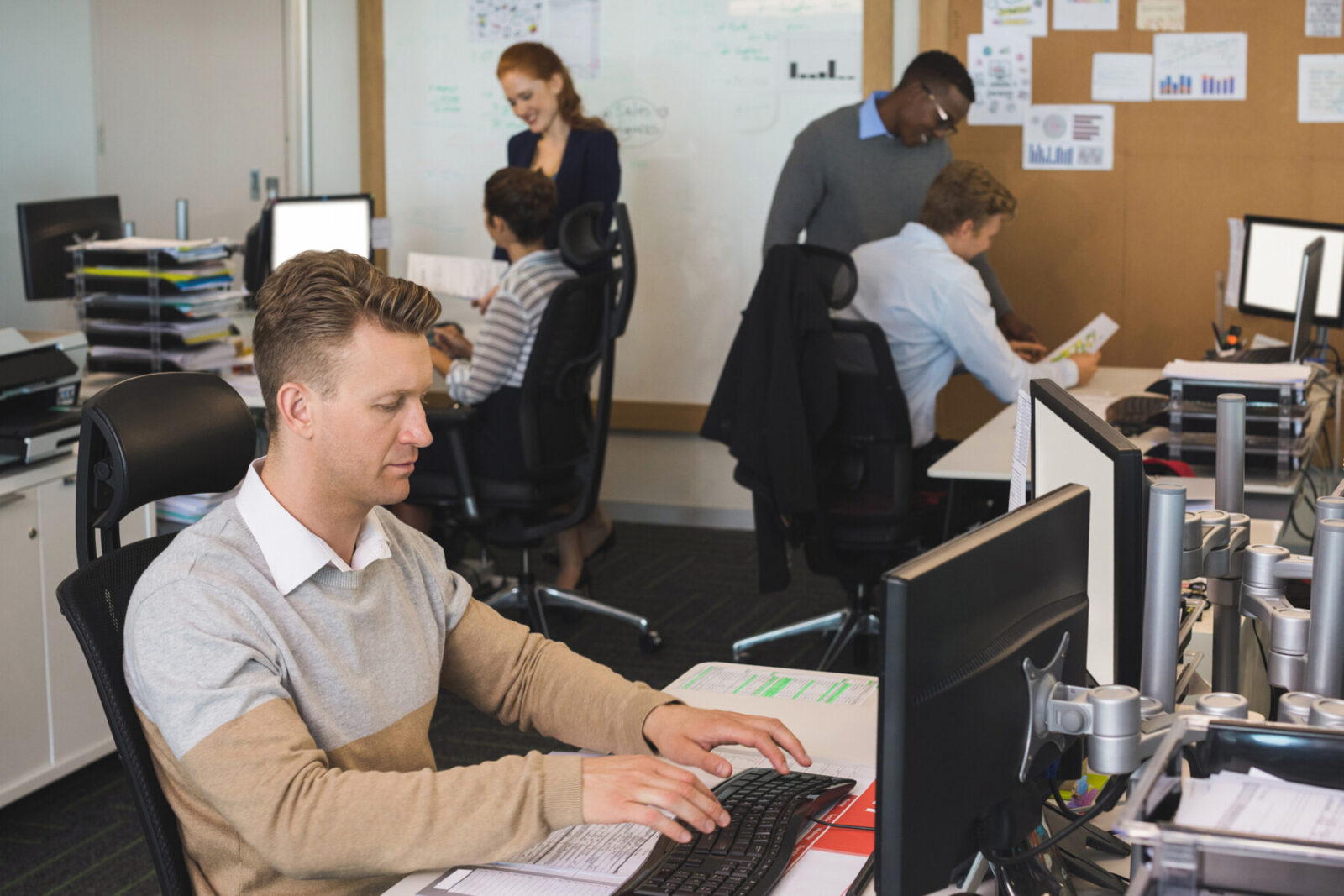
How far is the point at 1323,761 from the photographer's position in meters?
0.85

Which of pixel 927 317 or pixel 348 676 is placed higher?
pixel 927 317

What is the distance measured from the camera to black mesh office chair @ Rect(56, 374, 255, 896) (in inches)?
47.8

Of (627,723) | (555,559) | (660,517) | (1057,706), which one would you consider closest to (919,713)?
(1057,706)

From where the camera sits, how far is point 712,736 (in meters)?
1.36

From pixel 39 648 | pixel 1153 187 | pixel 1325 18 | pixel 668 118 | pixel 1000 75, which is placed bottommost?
pixel 39 648

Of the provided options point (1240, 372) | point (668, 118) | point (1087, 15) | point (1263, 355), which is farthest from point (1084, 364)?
point (668, 118)

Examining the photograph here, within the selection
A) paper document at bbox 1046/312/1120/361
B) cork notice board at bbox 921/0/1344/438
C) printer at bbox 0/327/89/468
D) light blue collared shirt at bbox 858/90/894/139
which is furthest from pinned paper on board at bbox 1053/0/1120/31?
printer at bbox 0/327/89/468

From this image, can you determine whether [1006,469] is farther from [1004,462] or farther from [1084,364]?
[1084,364]

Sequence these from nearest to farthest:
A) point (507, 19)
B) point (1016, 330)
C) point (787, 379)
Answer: point (787, 379) < point (1016, 330) < point (507, 19)

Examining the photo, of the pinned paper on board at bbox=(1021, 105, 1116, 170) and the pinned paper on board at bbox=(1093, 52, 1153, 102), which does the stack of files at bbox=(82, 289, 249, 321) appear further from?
the pinned paper on board at bbox=(1093, 52, 1153, 102)

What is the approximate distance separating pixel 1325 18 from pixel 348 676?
4144mm

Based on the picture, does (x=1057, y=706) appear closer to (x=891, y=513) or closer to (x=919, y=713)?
(x=919, y=713)

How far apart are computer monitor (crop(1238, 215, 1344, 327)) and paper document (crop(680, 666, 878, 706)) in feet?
8.55

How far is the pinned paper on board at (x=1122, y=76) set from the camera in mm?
4398
